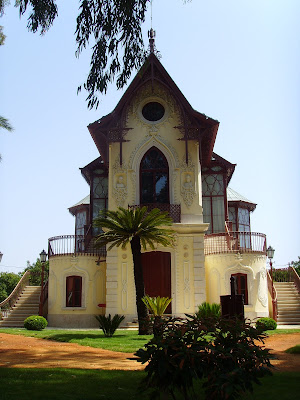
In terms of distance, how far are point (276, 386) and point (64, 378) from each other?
369cm

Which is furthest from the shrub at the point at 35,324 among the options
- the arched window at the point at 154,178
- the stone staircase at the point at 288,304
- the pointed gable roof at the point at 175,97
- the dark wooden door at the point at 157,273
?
the stone staircase at the point at 288,304

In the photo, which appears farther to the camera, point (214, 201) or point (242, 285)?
point (214, 201)

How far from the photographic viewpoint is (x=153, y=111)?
25.3 metres

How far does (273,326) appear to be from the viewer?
1903 centimetres

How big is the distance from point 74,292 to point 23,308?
136 inches

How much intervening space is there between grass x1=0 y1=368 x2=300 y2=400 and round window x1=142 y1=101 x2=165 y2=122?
58.2 feet

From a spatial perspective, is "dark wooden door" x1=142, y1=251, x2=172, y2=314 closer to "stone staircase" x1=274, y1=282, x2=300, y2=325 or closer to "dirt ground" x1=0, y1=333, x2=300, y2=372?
"stone staircase" x1=274, y1=282, x2=300, y2=325

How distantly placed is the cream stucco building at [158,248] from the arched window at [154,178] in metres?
0.05

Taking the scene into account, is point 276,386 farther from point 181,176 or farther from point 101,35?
point 181,176

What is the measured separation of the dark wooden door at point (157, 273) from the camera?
22906 mm

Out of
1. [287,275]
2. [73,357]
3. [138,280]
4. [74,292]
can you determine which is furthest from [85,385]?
[287,275]

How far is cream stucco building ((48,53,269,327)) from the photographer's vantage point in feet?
75.1

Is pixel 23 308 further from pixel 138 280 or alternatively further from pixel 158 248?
pixel 138 280

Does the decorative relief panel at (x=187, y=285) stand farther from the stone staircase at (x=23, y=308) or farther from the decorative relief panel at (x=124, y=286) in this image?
the stone staircase at (x=23, y=308)
